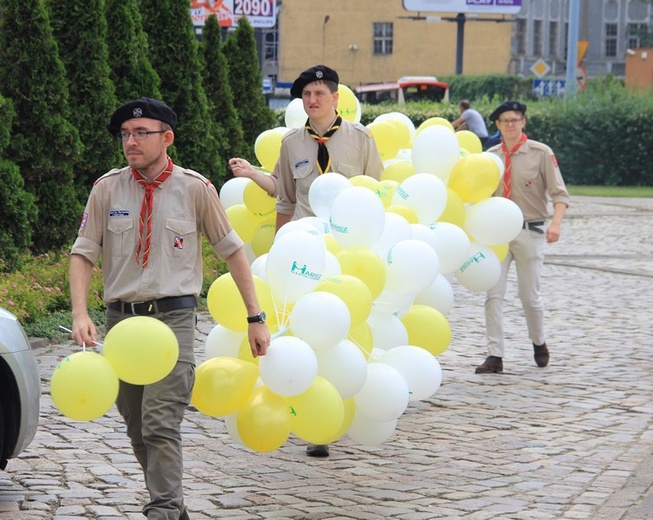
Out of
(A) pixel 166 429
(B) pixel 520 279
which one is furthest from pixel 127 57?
(A) pixel 166 429

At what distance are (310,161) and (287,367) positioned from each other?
2380mm

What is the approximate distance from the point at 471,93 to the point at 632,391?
5995 cm

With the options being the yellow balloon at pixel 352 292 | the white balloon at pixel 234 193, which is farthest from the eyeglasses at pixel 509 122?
the yellow balloon at pixel 352 292

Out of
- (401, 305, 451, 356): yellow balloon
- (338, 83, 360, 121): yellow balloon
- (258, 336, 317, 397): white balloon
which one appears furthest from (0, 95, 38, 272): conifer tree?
(258, 336, 317, 397): white balloon

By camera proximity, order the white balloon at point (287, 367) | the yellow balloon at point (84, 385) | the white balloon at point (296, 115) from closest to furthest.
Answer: the yellow balloon at point (84, 385)
the white balloon at point (287, 367)
the white balloon at point (296, 115)

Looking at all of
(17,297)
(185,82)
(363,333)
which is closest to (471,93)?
(185,82)

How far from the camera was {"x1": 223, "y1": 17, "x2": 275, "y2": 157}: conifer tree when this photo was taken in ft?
69.5

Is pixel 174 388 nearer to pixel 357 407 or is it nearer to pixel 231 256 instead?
pixel 231 256

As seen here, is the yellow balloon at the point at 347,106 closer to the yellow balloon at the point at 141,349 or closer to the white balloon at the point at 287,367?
the white balloon at the point at 287,367

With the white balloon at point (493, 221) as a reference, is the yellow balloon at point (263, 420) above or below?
below

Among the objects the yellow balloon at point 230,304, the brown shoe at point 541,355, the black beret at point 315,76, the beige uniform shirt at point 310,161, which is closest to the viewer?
the yellow balloon at point 230,304

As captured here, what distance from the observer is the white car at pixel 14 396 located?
643 centimetres

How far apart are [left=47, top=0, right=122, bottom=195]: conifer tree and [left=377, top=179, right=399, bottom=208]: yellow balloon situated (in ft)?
26.1

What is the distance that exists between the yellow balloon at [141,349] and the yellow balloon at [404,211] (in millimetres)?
2766
